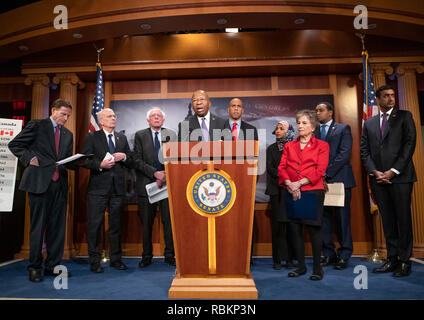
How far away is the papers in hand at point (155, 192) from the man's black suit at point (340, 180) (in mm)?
1836

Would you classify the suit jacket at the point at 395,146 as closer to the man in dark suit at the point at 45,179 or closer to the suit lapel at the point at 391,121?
the suit lapel at the point at 391,121

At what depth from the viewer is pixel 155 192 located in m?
3.70

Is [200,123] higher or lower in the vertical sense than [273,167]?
higher

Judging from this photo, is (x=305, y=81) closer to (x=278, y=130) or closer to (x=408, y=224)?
(x=278, y=130)

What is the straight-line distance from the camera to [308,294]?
2.36 m

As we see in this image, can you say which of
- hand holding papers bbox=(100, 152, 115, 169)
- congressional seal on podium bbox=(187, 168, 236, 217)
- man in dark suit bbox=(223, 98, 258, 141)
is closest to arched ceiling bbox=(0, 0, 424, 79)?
man in dark suit bbox=(223, 98, 258, 141)

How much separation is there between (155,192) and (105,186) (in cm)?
56

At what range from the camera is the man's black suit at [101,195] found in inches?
134

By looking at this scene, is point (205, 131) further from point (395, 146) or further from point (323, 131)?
point (395, 146)

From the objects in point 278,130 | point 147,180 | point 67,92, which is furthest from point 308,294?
point 67,92

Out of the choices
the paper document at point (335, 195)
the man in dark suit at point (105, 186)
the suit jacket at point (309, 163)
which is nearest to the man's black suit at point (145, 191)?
the man in dark suit at point (105, 186)

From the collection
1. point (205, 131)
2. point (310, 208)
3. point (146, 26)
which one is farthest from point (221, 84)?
point (310, 208)

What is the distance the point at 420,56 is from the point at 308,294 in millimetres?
3759

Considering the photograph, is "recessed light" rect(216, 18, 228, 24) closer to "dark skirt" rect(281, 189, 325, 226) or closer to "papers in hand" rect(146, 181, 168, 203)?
"papers in hand" rect(146, 181, 168, 203)
